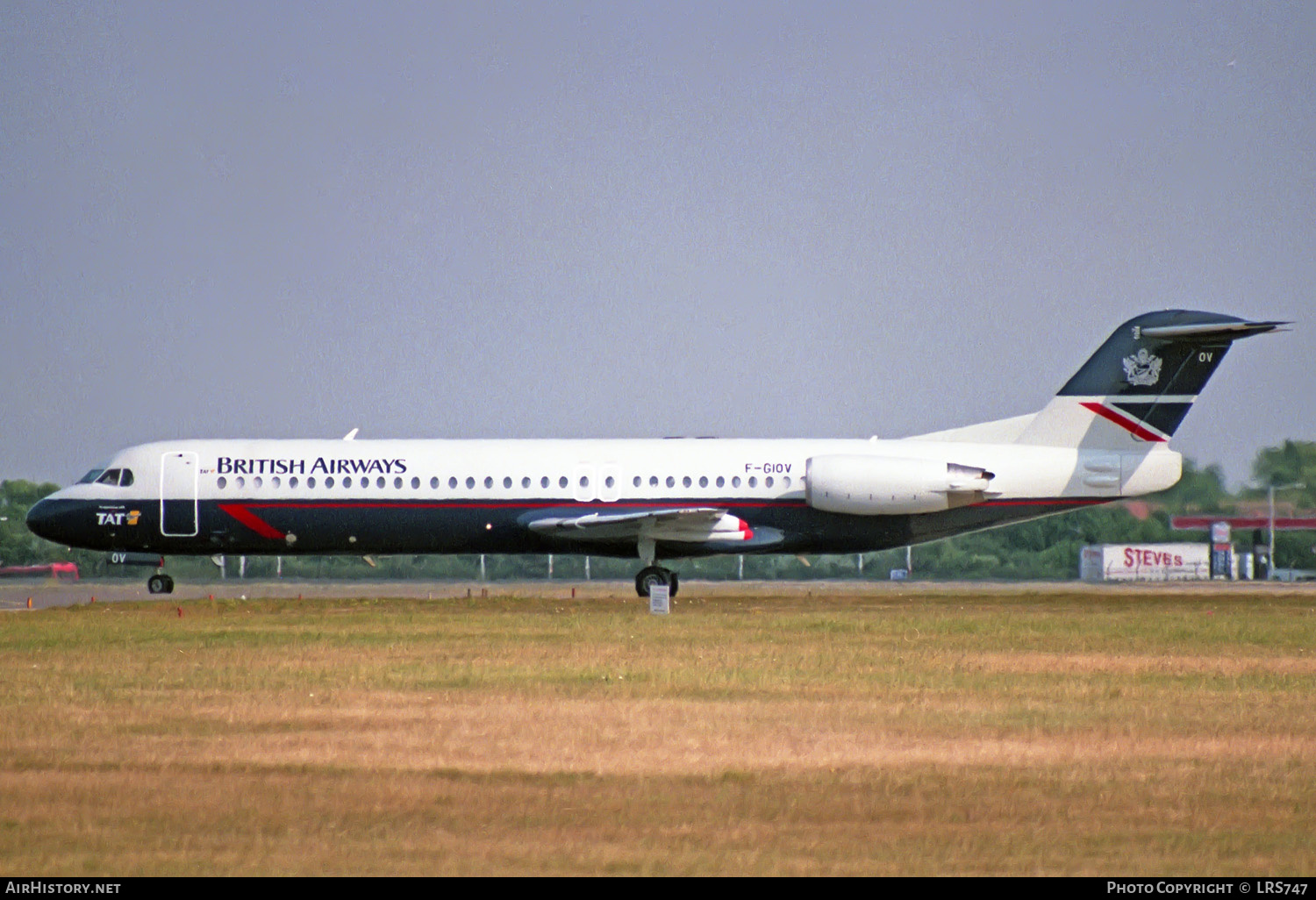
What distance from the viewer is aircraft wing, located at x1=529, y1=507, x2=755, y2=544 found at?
35.4 metres

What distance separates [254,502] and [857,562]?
2483 cm

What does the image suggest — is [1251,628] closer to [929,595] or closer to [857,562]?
[929,595]

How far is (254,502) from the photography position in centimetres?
3662

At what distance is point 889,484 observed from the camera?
3522cm

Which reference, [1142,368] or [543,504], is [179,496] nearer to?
[543,504]

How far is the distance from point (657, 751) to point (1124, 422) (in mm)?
24937

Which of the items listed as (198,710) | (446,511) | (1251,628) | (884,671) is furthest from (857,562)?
(198,710)

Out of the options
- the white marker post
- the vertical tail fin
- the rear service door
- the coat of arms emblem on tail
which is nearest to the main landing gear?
the white marker post

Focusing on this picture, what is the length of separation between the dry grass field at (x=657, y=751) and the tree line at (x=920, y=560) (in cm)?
2277

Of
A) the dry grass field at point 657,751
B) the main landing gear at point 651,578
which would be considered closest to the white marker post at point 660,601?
the dry grass field at point 657,751

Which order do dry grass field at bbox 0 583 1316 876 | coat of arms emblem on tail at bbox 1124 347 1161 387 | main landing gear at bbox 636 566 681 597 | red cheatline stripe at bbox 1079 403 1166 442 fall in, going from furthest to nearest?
main landing gear at bbox 636 566 681 597, red cheatline stripe at bbox 1079 403 1166 442, coat of arms emblem on tail at bbox 1124 347 1161 387, dry grass field at bbox 0 583 1316 876

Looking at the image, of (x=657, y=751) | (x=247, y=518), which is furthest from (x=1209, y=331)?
(x=657, y=751)

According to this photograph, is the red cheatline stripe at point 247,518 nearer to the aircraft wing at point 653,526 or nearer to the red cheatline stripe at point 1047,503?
the aircraft wing at point 653,526

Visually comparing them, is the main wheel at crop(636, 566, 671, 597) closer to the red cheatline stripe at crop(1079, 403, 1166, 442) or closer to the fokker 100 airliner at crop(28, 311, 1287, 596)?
the fokker 100 airliner at crop(28, 311, 1287, 596)
